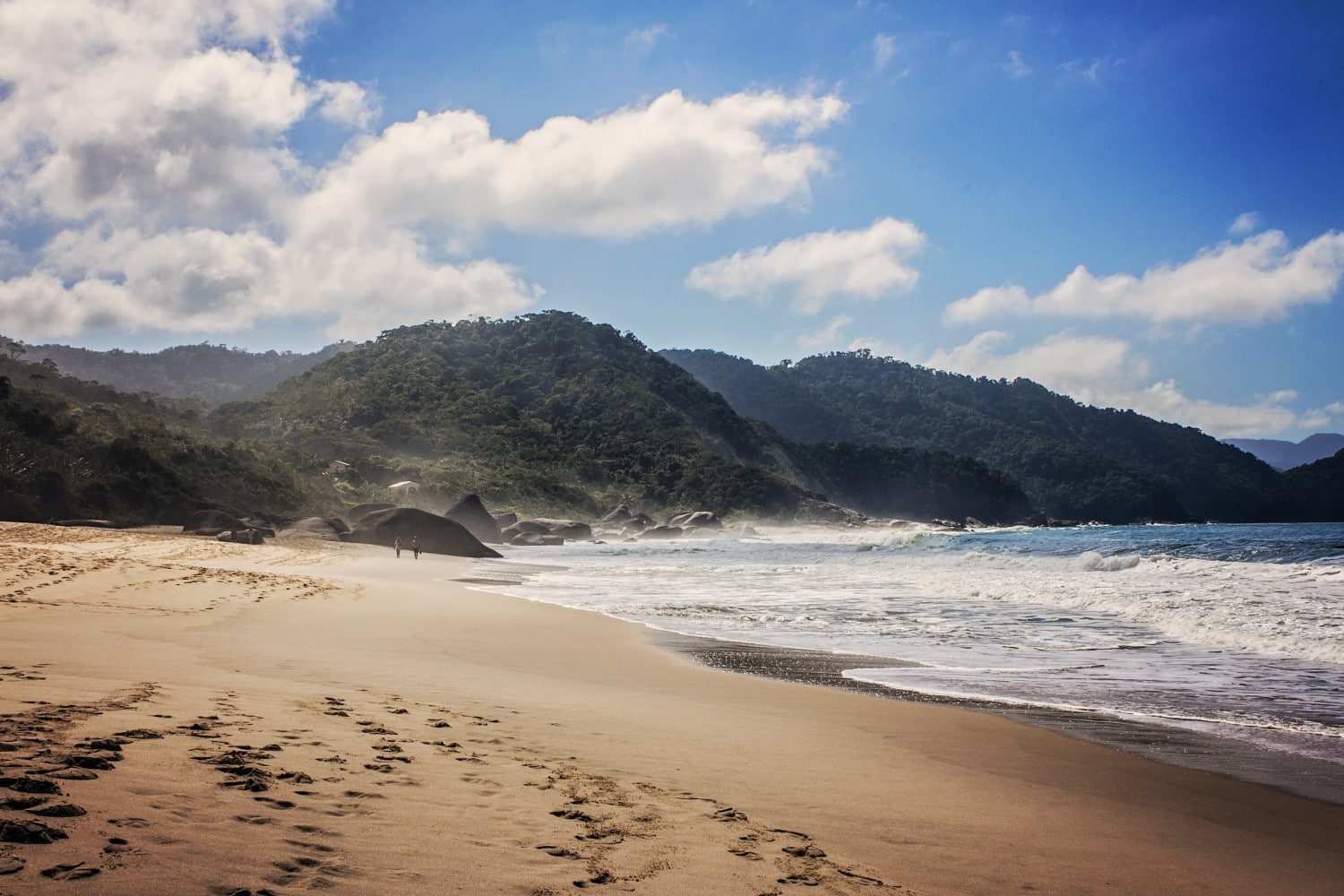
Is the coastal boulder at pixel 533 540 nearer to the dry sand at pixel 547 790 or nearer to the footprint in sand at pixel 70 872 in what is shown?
the dry sand at pixel 547 790

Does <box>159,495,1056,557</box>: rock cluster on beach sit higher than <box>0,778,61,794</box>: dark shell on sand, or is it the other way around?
<box>0,778,61,794</box>: dark shell on sand

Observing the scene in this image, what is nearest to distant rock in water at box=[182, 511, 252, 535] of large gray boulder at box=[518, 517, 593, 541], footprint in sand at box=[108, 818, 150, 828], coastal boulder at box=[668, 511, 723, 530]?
large gray boulder at box=[518, 517, 593, 541]

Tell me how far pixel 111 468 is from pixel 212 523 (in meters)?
9.21

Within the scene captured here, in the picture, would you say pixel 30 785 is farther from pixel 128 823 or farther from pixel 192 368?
pixel 192 368

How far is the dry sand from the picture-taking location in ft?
8.39

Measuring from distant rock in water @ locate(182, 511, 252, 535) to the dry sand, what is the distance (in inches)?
1032

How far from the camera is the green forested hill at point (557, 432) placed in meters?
82.2

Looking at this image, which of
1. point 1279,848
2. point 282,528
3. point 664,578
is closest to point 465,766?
point 1279,848

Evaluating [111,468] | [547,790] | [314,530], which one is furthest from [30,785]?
[111,468]

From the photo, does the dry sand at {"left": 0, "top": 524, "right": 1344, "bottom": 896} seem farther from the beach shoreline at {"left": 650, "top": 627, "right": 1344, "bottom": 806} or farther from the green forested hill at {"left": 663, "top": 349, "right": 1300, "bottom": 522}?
the green forested hill at {"left": 663, "top": 349, "right": 1300, "bottom": 522}

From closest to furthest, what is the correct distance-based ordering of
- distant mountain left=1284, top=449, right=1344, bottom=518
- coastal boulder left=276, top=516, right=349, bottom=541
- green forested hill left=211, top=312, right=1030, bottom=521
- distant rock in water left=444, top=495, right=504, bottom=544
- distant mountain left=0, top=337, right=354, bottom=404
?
coastal boulder left=276, top=516, right=349, bottom=541 < distant rock in water left=444, top=495, right=504, bottom=544 < green forested hill left=211, top=312, right=1030, bottom=521 < distant mountain left=1284, top=449, right=1344, bottom=518 < distant mountain left=0, top=337, right=354, bottom=404

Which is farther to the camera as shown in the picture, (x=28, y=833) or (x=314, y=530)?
(x=314, y=530)

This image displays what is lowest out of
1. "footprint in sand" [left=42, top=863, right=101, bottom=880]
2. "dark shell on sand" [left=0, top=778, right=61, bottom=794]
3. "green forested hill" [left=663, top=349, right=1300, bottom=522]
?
"footprint in sand" [left=42, top=863, right=101, bottom=880]

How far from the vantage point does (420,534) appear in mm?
34875
